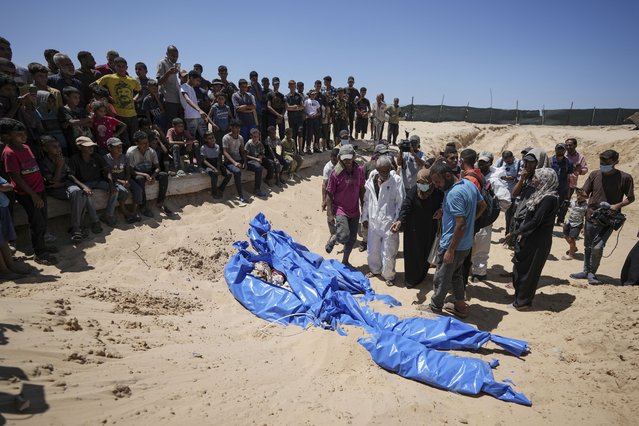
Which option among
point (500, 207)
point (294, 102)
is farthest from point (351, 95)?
point (500, 207)

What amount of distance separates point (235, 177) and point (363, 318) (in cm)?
484

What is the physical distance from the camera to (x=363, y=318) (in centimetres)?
413

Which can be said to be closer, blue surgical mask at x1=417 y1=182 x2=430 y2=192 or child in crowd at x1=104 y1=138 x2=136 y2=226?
blue surgical mask at x1=417 y1=182 x2=430 y2=192

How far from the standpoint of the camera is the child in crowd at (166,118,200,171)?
23.6 ft

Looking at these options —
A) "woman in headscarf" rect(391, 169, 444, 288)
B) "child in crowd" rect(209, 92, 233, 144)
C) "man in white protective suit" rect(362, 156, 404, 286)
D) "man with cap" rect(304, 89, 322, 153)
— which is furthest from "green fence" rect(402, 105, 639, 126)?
"woman in headscarf" rect(391, 169, 444, 288)

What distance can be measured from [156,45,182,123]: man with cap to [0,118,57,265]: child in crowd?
10.4ft

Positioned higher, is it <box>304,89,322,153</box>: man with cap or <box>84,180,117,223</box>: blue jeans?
<box>304,89,322,153</box>: man with cap

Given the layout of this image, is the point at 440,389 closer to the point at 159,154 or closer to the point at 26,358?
the point at 26,358

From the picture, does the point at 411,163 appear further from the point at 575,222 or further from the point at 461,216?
the point at 461,216

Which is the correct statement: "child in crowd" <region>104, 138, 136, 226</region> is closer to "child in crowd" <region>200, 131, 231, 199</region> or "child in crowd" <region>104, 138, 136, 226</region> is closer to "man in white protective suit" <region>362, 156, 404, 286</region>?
"child in crowd" <region>200, 131, 231, 199</region>

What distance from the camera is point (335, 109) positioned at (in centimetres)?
1230

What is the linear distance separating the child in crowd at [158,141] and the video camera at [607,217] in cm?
705

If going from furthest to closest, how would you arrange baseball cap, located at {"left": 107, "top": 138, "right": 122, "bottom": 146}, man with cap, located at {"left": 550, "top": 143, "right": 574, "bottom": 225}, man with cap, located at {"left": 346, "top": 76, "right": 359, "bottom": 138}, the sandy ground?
man with cap, located at {"left": 346, "top": 76, "right": 359, "bottom": 138}
man with cap, located at {"left": 550, "top": 143, "right": 574, "bottom": 225}
baseball cap, located at {"left": 107, "top": 138, "right": 122, "bottom": 146}
the sandy ground

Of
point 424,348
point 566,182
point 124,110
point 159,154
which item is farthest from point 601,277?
point 124,110
